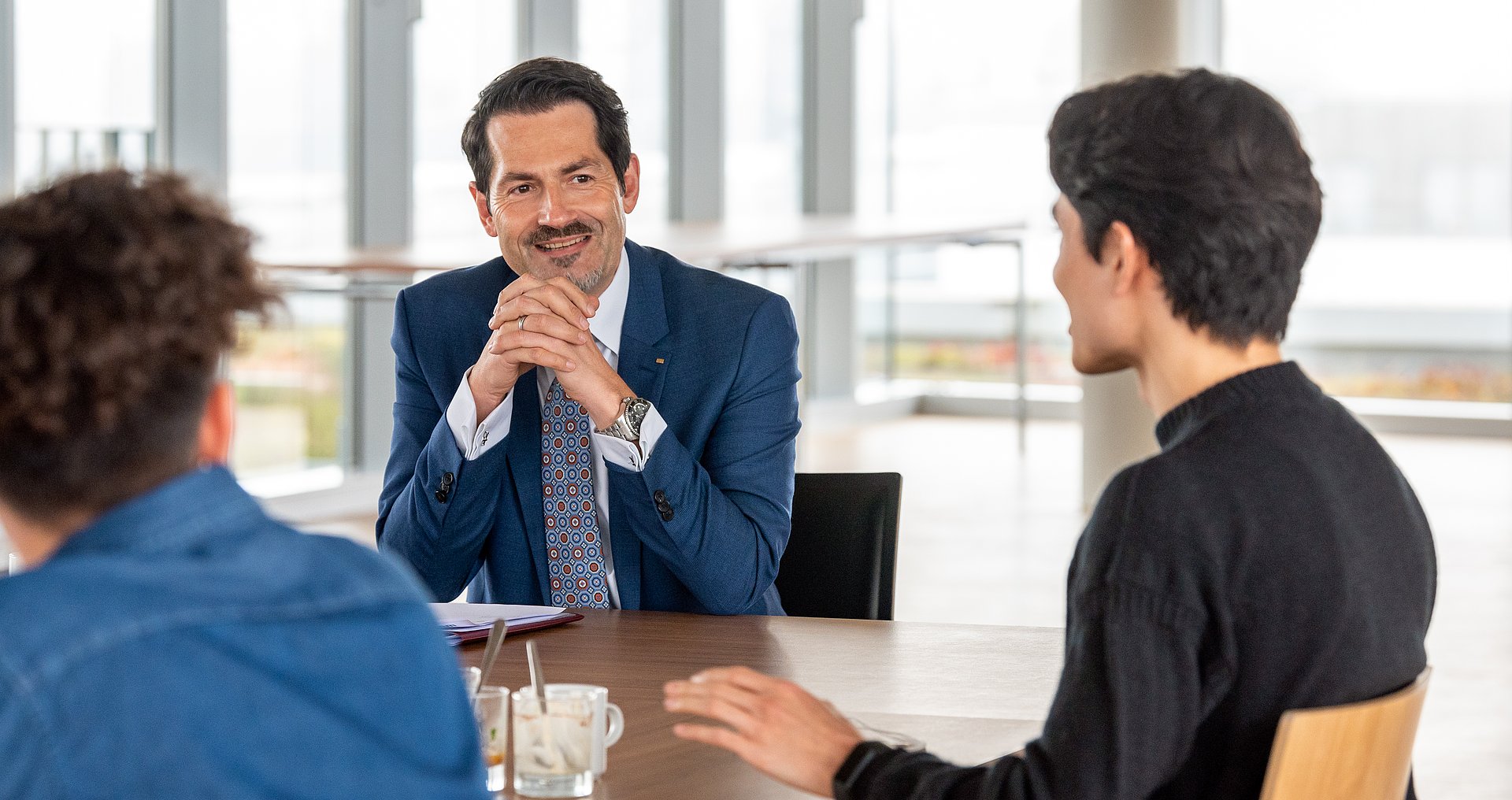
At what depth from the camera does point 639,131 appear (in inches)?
307

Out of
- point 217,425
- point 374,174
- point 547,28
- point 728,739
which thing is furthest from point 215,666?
point 547,28

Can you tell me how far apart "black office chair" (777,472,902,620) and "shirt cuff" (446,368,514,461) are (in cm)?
40

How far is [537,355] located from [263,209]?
435 centimetres

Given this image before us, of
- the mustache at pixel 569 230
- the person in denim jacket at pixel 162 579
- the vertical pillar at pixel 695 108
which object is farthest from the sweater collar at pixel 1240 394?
the vertical pillar at pixel 695 108

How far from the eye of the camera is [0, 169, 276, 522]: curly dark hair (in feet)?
2.60

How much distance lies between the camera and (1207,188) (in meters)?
1.21

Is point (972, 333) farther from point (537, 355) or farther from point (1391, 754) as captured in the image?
point (1391, 754)

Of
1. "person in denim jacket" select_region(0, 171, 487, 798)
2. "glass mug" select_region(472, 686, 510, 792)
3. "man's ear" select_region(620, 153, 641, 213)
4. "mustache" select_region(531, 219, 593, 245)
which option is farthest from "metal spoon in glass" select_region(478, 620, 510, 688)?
"man's ear" select_region(620, 153, 641, 213)

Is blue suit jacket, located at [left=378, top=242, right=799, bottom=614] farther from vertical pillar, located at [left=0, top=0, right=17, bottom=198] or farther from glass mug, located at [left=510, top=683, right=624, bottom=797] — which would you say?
vertical pillar, located at [left=0, top=0, right=17, bottom=198]

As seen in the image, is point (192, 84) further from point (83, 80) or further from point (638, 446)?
point (638, 446)

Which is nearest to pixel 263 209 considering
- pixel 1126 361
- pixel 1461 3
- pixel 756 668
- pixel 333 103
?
pixel 333 103

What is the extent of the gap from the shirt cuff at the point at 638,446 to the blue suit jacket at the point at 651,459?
1 cm

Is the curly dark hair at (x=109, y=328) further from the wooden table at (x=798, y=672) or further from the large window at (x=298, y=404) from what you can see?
the large window at (x=298, y=404)

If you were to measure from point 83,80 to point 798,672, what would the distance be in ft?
14.9
